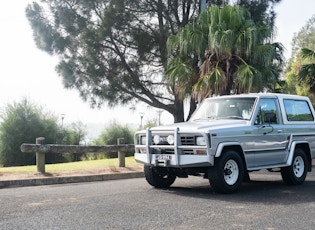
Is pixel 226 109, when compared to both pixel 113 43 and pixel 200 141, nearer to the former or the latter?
pixel 200 141

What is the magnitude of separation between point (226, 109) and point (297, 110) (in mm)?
→ 1985

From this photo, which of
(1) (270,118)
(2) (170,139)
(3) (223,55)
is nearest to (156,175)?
(2) (170,139)

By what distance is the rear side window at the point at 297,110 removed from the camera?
9906 mm

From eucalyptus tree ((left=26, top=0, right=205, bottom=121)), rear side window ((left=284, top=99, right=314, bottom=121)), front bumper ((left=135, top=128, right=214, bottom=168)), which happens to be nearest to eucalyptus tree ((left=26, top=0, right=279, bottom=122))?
eucalyptus tree ((left=26, top=0, right=205, bottom=121))

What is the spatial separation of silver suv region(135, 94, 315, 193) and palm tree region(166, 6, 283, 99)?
17.2 feet

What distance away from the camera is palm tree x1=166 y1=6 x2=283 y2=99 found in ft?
50.7

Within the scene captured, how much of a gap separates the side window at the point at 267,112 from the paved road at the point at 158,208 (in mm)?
1433

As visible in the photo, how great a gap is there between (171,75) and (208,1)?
22.4 ft

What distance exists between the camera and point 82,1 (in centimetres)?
2083

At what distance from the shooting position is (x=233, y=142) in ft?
27.2

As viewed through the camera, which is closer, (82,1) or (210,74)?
(210,74)

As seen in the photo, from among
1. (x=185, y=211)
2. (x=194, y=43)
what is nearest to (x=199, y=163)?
(x=185, y=211)

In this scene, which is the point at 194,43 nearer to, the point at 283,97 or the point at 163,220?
the point at 283,97

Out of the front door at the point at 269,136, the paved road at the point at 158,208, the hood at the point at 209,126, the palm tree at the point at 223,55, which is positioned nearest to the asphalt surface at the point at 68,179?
the paved road at the point at 158,208
